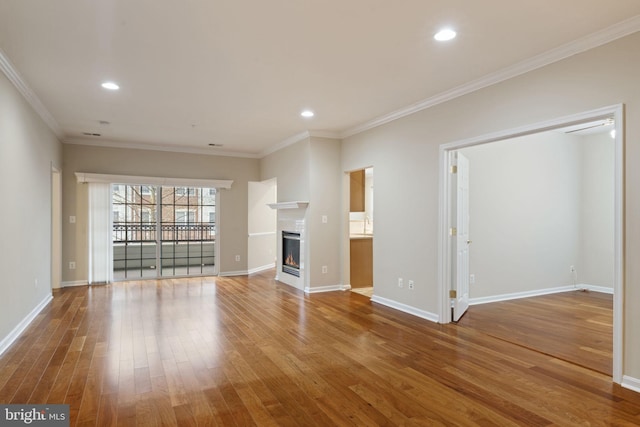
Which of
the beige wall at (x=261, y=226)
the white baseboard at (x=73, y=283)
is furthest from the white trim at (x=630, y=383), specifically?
the white baseboard at (x=73, y=283)

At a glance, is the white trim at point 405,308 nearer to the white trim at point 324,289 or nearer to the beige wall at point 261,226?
the white trim at point 324,289

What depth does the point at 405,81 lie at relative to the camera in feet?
12.7

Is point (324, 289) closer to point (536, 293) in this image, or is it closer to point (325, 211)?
point (325, 211)

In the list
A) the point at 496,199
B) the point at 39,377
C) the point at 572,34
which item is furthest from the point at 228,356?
the point at 496,199

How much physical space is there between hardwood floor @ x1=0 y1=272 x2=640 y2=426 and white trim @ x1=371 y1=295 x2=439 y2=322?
115mm

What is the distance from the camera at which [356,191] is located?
6.62 m

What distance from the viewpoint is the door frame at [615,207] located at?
2.73 metres

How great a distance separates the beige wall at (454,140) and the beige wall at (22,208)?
4240 millimetres

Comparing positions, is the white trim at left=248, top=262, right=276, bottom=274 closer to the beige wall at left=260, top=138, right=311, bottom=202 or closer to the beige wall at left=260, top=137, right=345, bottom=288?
the beige wall at left=260, top=138, right=311, bottom=202

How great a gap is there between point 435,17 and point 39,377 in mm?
3948

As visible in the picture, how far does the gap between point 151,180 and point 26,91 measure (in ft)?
11.0

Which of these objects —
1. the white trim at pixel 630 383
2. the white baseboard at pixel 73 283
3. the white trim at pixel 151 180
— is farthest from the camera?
the white trim at pixel 151 180

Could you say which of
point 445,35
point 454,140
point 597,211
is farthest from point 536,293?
point 445,35

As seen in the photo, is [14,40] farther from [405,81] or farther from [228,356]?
[405,81]
